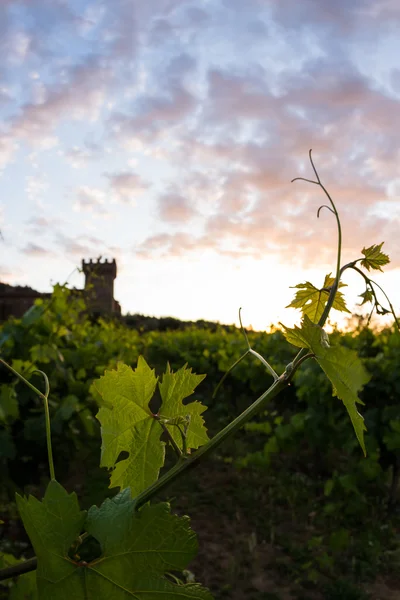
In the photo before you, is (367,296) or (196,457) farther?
(367,296)

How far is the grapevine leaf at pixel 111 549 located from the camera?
22.9 inches

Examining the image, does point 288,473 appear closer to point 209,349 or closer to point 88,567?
point 209,349

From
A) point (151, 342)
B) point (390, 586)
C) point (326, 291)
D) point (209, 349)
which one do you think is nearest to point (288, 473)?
point (390, 586)

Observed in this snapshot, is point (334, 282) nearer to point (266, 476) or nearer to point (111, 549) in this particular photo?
point (111, 549)

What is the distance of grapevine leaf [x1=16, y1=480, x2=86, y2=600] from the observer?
58 cm

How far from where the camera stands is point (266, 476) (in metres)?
6.93

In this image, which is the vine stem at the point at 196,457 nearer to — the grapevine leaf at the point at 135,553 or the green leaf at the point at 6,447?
the grapevine leaf at the point at 135,553

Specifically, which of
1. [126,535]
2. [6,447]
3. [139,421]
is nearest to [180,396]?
[139,421]

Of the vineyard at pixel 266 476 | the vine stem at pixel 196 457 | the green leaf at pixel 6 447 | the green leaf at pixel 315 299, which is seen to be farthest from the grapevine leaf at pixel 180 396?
the green leaf at pixel 6 447

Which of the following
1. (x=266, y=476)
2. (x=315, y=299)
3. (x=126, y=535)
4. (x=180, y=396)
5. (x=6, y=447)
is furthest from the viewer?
(x=266, y=476)

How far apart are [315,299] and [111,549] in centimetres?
47

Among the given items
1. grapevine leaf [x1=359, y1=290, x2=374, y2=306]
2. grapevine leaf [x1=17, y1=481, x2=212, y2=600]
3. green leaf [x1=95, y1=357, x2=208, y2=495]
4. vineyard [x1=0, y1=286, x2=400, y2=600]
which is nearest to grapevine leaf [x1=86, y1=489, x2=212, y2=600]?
grapevine leaf [x1=17, y1=481, x2=212, y2=600]

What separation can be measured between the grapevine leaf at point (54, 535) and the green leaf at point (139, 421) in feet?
0.43

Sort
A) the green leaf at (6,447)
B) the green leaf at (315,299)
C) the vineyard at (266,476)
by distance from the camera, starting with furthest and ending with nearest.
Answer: the vineyard at (266,476)
the green leaf at (6,447)
the green leaf at (315,299)
